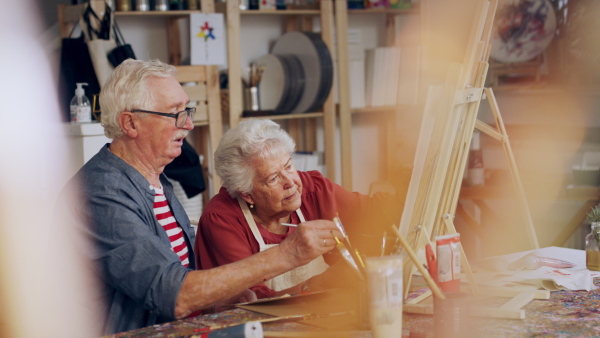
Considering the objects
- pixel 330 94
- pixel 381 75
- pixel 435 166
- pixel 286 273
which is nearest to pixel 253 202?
pixel 286 273

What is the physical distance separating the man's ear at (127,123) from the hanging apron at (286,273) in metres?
0.43

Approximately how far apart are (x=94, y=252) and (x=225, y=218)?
1.61 feet

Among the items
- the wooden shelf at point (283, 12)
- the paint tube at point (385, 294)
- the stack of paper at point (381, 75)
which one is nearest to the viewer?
the paint tube at point (385, 294)

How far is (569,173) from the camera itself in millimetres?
4090

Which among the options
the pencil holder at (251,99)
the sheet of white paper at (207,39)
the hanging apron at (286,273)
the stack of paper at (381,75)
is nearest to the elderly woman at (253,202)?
the hanging apron at (286,273)

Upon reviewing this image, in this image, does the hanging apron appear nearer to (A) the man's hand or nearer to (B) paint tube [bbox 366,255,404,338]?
(A) the man's hand

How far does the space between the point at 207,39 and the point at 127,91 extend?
6.72ft

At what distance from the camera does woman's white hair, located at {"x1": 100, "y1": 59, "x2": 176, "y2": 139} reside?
196cm

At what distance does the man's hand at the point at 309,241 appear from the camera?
1703 millimetres

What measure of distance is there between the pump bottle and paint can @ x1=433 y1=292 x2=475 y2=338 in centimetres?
236

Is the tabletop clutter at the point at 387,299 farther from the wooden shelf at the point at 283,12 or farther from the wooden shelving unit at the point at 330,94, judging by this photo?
the wooden shelf at the point at 283,12

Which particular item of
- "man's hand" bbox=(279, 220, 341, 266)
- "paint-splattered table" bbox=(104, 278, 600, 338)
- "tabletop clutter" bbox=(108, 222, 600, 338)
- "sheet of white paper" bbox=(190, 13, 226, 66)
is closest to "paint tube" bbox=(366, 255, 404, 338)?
"tabletop clutter" bbox=(108, 222, 600, 338)

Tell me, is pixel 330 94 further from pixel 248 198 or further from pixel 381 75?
pixel 248 198

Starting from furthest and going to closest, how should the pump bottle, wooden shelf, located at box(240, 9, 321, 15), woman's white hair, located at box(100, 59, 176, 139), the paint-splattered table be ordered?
wooden shelf, located at box(240, 9, 321, 15)
the pump bottle
woman's white hair, located at box(100, 59, 176, 139)
the paint-splattered table
